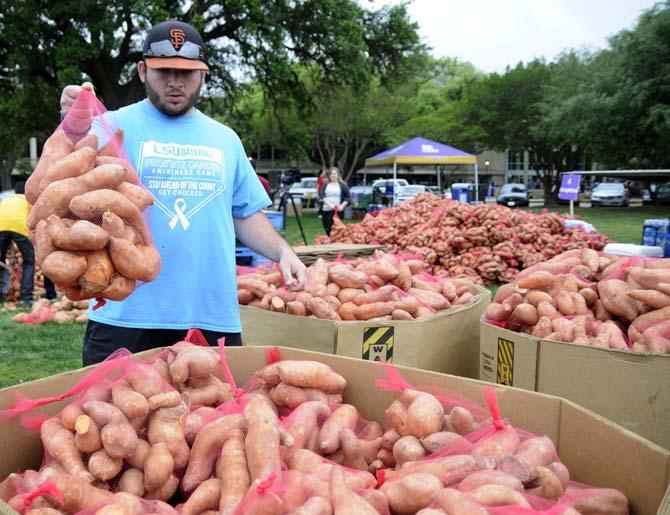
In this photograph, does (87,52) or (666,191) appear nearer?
(87,52)

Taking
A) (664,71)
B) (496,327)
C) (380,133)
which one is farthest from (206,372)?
(380,133)

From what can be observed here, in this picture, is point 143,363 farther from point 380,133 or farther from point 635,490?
point 380,133

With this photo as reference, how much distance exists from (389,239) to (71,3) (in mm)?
11223

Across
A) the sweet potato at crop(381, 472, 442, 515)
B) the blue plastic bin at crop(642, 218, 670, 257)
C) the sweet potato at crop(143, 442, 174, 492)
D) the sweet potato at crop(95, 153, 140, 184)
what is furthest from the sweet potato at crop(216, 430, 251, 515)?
the blue plastic bin at crop(642, 218, 670, 257)

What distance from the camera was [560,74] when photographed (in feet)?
112

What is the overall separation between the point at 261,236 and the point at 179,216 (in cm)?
46

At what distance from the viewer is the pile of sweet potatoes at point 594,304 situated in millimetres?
2723

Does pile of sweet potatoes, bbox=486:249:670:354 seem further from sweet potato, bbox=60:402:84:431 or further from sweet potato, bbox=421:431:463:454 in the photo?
sweet potato, bbox=60:402:84:431

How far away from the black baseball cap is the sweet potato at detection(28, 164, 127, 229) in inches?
28.4

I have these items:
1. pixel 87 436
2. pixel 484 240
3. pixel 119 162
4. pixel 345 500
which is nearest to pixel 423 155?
pixel 484 240

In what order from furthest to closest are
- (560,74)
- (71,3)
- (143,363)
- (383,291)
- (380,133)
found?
(380,133) → (560,74) → (71,3) → (383,291) → (143,363)

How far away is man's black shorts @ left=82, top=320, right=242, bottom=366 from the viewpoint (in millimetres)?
2484

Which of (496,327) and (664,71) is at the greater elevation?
(664,71)

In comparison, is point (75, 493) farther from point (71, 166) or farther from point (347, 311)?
point (347, 311)
